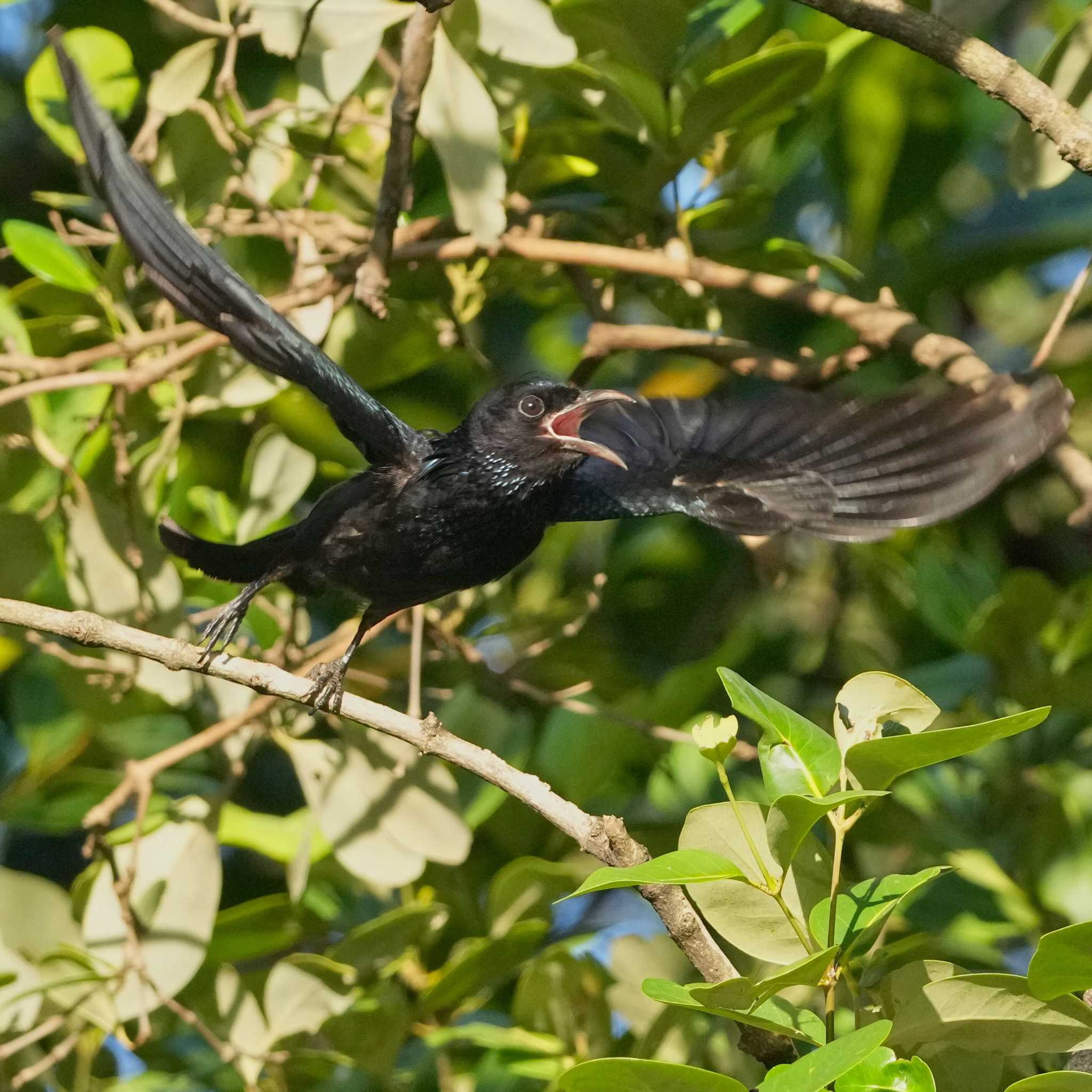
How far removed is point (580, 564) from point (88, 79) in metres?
1.56

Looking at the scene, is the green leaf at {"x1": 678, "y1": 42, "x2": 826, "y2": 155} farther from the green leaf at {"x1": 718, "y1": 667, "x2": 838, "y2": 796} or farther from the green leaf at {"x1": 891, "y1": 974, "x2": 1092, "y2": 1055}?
the green leaf at {"x1": 891, "y1": 974, "x2": 1092, "y2": 1055}

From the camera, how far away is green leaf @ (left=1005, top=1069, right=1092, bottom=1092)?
4.54 feet

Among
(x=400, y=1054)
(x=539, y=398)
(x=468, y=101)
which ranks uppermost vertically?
(x=468, y=101)

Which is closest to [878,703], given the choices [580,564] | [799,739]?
[799,739]

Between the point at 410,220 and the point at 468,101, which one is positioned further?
the point at 410,220

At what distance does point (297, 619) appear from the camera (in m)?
3.16

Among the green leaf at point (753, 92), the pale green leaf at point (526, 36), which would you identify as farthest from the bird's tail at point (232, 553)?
the green leaf at point (753, 92)

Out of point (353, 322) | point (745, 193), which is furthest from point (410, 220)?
point (745, 193)

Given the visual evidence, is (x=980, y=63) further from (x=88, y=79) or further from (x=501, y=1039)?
(x=88, y=79)

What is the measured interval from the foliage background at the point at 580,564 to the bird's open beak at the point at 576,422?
300 millimetres

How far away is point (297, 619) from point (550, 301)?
38.4 inches

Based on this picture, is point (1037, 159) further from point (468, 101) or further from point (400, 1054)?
point (400, 1054)

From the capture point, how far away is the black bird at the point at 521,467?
7.85 feet

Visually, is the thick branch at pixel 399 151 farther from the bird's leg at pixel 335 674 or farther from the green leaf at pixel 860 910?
the green leaf at pixel 860 910
